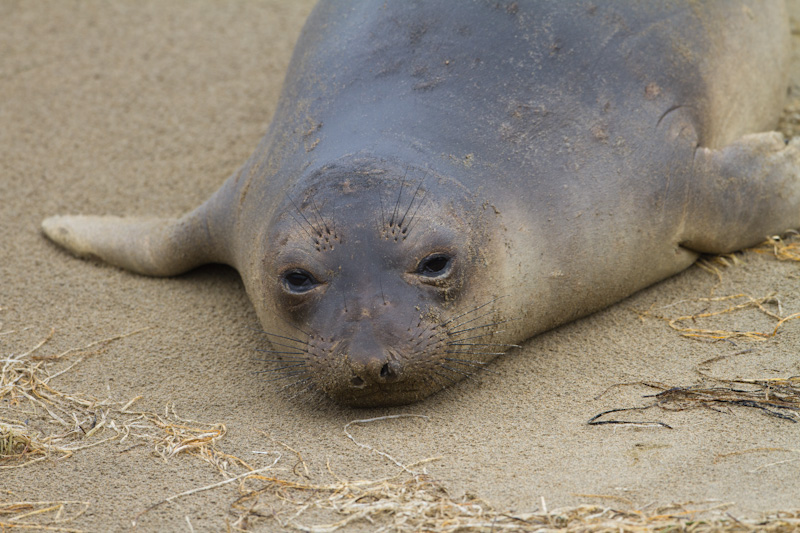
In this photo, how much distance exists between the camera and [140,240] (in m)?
4.99

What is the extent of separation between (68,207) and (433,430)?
9.50ft

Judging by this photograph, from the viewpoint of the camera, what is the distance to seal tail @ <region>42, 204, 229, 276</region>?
190 inches

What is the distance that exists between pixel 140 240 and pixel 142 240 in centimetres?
1

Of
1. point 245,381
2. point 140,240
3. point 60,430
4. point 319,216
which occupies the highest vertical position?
point 319,216

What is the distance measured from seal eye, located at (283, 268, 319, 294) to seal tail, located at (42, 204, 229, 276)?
3.57ft

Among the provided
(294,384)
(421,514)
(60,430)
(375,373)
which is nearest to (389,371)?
(375,373)

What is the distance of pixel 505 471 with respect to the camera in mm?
3162

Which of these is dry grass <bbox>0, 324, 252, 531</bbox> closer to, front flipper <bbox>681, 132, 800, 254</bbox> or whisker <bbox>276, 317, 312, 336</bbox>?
whisker <bbox>276, 317, 312, 336</bbox>

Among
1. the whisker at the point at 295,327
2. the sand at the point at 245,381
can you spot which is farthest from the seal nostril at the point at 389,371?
the whisker at the point at 295,327

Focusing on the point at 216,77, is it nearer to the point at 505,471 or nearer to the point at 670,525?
the point at 505,471

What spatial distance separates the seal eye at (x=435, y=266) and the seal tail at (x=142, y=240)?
4.65ft

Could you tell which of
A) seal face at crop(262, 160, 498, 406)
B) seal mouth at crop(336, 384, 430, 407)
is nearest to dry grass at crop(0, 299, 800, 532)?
seal mouth at crop(336, 384, 430, 407)

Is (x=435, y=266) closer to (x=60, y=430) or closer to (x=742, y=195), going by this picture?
(x=60, y=430)

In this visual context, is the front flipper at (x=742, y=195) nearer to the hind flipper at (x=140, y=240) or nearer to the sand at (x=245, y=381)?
the sand at (x=245, y=381)
